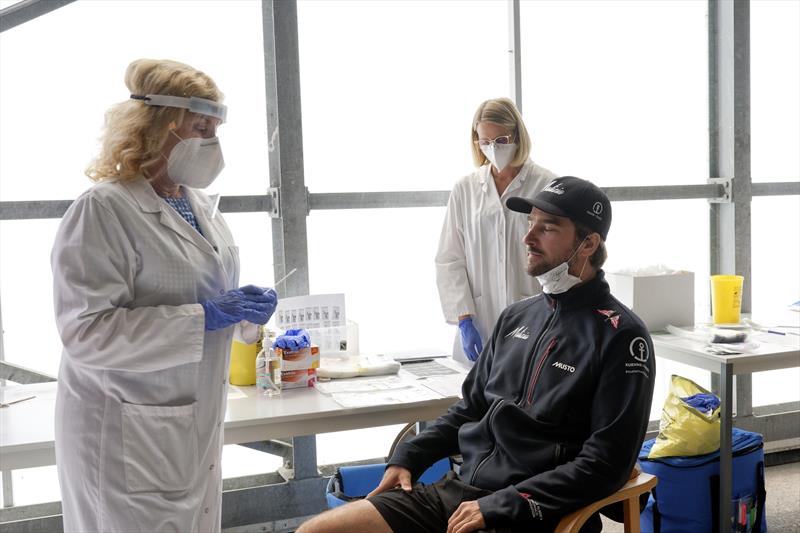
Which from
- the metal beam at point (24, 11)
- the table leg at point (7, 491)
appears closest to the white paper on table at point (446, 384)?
the table leg at point (7, 491)

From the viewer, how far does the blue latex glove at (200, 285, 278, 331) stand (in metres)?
1.77

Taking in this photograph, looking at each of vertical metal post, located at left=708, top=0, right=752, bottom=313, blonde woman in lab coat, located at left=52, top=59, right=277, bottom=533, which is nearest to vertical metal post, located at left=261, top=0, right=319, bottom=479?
blonde woman in lab coat, located at left=52, top=59, right=277, bottom=533

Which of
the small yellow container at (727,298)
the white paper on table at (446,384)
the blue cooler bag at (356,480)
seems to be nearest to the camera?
the blue cooler bag at (356,480)

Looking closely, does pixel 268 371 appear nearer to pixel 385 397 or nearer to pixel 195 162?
pixel 385 397

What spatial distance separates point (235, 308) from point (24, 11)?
1.71m

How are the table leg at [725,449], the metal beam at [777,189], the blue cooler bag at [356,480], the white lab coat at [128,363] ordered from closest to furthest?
the white lab coat at [128,363] < the blue cooler bag at [356,480] < the table leg at [725,449] < the metal beam at [777,189]

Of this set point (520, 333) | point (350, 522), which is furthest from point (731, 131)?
point (350, 522)

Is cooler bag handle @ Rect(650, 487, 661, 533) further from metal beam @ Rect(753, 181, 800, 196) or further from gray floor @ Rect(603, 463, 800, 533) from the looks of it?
metal beam @ Rect(753, 181, 800, 196)

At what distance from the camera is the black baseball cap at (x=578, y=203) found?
2027 mm

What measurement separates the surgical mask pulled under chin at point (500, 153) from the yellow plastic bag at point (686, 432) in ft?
3.73

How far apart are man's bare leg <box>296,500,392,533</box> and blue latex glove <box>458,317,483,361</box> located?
1066 mm

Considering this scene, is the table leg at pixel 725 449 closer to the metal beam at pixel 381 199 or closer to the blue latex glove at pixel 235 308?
the metal beam at pixel 381 199

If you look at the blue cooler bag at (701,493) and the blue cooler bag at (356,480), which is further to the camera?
the blue cooler bag at (701,493)

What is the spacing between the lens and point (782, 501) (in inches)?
127
